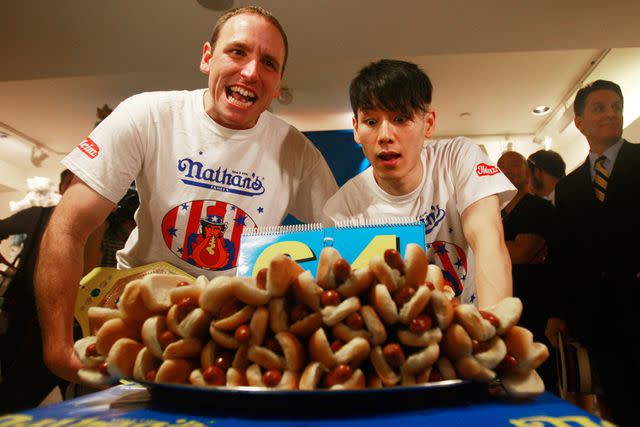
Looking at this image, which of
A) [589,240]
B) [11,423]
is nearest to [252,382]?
[11,423]

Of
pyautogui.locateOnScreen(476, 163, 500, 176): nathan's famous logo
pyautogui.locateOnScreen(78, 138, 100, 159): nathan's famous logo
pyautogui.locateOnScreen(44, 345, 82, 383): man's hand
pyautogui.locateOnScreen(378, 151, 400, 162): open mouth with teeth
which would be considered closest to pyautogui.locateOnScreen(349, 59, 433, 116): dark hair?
pyautogui.locateOnScreen(378, 151, 400, 162): open mouth with teeth

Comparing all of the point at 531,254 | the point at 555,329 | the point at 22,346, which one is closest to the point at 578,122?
the point at 531,254

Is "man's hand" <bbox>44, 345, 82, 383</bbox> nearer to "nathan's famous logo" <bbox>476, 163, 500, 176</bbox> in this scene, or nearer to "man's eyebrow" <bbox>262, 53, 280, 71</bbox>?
"man's eyebrow" <bbox>262, 53, 280, 71</bbox>

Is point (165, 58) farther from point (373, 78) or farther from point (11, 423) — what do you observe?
point (11, 423)

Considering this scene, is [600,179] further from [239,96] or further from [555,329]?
[239,96]

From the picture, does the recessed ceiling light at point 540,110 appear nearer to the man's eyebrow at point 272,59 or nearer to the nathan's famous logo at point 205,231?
the man's eyebrow at point 272,59

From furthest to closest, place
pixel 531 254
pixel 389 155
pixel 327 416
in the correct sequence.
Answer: pixel 531 254 → pixel 389 155 → pixel 327 416

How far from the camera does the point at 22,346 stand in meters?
1.86

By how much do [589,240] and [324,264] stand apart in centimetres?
197

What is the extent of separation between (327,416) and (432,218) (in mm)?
926

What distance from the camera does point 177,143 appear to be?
1287 mm

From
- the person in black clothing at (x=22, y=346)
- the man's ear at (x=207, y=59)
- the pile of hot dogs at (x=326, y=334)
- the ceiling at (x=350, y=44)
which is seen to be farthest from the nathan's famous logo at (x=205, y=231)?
the ceiling at (x=350, y=44)

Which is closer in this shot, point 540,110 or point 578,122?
point 578,122

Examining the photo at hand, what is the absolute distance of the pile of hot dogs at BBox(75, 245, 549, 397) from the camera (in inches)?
15.3
